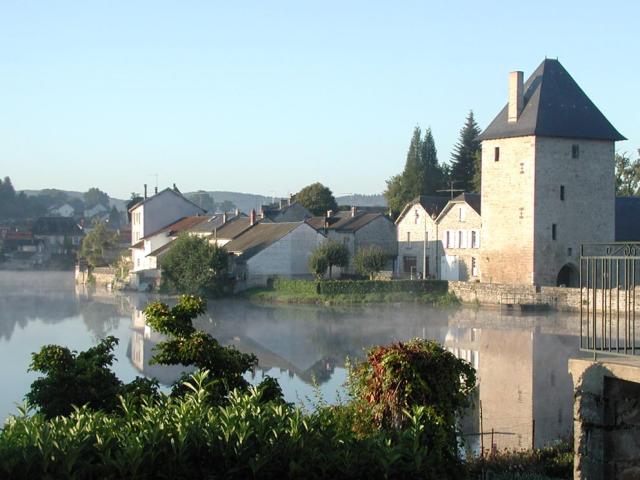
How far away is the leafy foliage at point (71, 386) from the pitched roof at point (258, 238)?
128 feet

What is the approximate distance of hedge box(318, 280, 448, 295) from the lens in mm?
44438

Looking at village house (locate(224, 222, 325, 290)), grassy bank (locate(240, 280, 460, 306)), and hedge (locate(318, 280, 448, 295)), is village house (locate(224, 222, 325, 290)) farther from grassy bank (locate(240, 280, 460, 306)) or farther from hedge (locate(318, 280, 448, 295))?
hedge (locate(318, 280, 448, 295))

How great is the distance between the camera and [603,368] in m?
8.25

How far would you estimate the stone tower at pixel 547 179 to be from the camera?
145ft

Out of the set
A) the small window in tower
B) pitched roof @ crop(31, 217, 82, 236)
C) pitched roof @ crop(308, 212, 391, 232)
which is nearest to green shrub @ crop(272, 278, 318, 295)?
pitched roof @ crop(308, 212, 391, 232)

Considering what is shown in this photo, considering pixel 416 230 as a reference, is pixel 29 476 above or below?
below

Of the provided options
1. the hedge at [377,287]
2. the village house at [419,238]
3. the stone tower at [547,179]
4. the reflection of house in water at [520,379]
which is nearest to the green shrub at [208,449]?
the reflection of house in water at [520,379]

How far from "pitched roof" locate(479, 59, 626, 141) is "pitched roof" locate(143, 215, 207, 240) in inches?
961

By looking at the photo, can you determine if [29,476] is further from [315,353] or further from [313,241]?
[313,241]

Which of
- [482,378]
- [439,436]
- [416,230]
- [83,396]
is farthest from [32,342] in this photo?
[416,230]

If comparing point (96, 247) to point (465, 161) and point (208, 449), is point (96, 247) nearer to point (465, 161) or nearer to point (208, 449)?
point (465, 161)

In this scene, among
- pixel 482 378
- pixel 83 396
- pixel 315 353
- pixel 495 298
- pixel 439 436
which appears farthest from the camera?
pixel 495 298

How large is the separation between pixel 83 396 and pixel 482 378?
517 inches

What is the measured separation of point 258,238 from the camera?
53469mm
